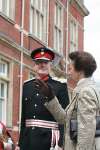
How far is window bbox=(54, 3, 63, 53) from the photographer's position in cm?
2492

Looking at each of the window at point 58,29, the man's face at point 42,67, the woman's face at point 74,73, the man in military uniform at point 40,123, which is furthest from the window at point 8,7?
the woman's face at point 74,73

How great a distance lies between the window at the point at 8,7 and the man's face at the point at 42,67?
455 inches

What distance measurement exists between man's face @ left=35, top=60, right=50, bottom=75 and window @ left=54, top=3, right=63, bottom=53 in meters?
17.8

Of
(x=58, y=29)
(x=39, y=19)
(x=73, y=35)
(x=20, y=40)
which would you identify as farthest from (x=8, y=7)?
(x=73, y=35)

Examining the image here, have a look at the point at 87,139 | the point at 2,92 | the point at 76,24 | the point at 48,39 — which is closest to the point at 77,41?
the point at 76,24

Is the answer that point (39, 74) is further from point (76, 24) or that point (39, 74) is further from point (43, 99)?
point (76, 24)

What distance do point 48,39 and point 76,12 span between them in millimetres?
6090

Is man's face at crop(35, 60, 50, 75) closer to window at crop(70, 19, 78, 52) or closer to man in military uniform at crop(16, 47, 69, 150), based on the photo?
man in military uniform at crop(16, 47, 69, 150)

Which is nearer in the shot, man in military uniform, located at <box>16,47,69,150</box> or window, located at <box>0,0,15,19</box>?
man in military uniform, located at <box>16,47,69,150</box>

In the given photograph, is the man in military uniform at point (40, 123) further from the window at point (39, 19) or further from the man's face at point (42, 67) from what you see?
the window at point (39, 19)

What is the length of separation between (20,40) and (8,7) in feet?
4.06

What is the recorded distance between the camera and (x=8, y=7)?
19.1 meters

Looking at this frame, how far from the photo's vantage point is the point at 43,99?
7.18m

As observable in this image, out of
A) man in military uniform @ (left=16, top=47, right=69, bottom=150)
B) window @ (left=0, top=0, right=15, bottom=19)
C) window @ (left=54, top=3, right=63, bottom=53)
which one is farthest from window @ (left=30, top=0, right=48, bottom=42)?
man in military uniform @ (left=16, top=47, right=69, bottom=150)
